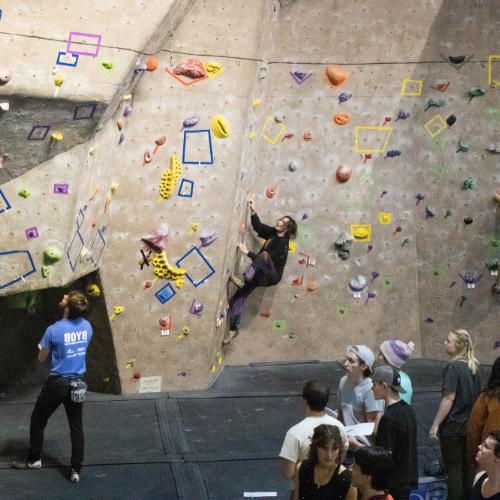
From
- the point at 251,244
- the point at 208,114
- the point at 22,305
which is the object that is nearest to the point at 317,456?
the point at 22,305

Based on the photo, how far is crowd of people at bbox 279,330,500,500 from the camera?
4.16 m

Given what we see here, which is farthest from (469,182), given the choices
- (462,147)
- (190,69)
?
(190,69)

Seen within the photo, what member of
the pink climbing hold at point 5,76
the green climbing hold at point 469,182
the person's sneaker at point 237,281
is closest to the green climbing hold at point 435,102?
the green climbing hold at point 469,182

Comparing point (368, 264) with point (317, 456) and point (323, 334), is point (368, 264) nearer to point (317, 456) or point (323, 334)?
point (323, 334)

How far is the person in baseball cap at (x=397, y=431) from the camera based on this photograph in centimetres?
474

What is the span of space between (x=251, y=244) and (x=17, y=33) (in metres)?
3.59

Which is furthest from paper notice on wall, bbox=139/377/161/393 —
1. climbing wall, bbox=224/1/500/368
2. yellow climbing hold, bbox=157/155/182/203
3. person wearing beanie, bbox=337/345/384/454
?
person wearing beanie, bbox=337/345/384/454

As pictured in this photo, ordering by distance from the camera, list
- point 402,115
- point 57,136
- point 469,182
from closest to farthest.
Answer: point 57,136, point 402,115, point 469,182

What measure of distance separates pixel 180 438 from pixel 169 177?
213 centimetres

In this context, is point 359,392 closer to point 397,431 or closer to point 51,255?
point 397,431

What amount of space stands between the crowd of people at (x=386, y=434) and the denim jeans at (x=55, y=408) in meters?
1.89

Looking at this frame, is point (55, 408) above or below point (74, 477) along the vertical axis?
above

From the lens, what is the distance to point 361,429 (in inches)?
195

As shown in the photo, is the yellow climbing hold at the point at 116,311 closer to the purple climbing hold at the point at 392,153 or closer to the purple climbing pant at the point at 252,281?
the purple climbing pant at the point at 252,281
